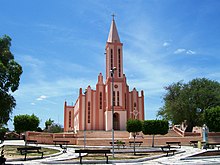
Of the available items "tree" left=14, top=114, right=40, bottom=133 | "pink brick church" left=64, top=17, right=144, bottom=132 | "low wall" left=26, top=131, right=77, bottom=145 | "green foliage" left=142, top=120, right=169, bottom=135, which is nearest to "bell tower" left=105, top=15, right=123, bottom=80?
"pink brick church" left=64, top=17, right=144, bottom=132

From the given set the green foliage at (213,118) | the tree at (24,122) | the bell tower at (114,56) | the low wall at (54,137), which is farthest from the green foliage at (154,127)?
the bell tower at (114,56)

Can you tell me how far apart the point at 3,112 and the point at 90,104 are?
3224cm

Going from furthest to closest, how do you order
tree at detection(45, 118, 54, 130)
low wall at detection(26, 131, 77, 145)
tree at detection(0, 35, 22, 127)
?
1. tree at detection(45, 118, 54, 130)
2. low wall at detection(26, 131, 77, 145)
3. tree at detection(0, 35, 22, 127)

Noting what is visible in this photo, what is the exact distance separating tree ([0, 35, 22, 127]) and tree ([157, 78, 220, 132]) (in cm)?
2749

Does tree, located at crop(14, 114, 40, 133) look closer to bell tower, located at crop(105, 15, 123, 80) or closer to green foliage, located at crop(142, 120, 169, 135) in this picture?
green foliage, located at crop(142, 120, 169, 135)

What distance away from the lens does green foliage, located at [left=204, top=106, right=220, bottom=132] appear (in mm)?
31820

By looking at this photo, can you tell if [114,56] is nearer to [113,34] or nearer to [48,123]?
[113,34]

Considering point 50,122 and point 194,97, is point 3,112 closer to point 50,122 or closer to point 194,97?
point 194,97

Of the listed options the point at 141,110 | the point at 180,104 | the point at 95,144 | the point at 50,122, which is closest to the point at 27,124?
the point at 95,144

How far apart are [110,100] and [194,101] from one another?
1445 cm

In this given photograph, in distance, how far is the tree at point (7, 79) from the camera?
17350 millimetres

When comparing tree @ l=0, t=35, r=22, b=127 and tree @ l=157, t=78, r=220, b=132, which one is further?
tree @ l=157, t=78, r=220, b=132

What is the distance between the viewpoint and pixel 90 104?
4962 centimetres

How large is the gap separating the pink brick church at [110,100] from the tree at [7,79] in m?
28.9
